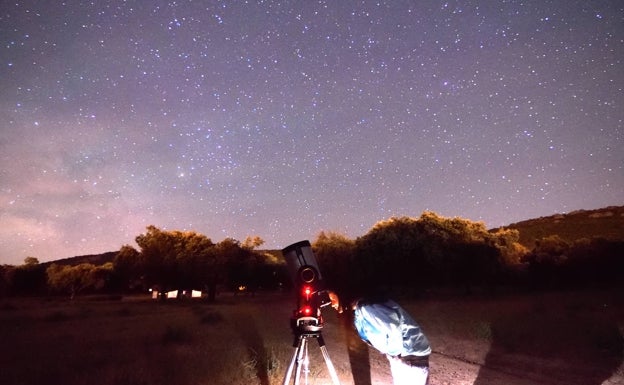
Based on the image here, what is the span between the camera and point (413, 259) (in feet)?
99.4

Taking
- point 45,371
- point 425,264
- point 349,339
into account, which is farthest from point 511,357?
point 425,264

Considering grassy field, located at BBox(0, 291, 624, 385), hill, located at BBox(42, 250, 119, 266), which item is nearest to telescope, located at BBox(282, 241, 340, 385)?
grassy field, located at BBox(0, 291, 624, 385)

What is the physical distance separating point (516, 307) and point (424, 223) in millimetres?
12683

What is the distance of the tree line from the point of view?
28984 millimetres

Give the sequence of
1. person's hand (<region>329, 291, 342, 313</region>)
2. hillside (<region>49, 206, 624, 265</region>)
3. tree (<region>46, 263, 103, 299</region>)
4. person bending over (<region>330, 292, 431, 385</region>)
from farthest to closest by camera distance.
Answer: hillside (<region>49, 206, 624, 265</region>) → tree (<region>46, 263, 103, 299</region>) → person's hand (<region>329, 291, 342, 313</region>) → person bending over (<region>330, 292, 431, 385</region>)

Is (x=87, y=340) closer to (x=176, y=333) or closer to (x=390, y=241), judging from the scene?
(x=176, y=333)

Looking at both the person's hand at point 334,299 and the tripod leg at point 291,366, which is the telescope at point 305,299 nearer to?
the tripod leg at point 291,366

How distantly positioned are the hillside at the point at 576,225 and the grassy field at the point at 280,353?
40687mm

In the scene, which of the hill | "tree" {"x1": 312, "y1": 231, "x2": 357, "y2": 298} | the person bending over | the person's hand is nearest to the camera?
the person bending over

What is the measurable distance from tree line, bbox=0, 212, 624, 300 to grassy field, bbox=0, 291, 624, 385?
11.8 m

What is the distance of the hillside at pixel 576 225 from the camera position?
52688 millimetres

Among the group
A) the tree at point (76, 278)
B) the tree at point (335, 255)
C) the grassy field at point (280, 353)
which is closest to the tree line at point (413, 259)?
the tree at point (335, 255)

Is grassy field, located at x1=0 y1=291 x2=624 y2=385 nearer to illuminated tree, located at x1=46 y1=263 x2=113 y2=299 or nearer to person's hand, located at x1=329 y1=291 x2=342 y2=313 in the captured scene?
person's hand, located at x1=329 y1=291 x2=342 y2=313

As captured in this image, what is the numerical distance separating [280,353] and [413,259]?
22.9 metres
